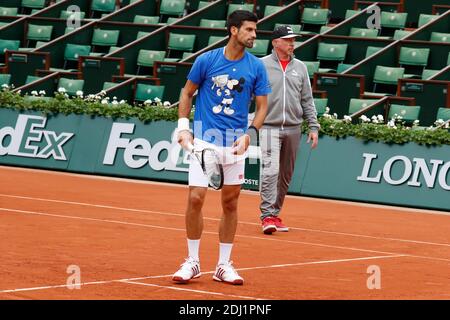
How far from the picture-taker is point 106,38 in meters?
25.6

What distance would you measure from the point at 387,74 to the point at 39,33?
8.76m

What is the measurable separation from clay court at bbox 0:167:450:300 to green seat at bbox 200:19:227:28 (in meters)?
7.12

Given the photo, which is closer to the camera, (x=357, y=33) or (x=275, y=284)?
(x=275, y=284)

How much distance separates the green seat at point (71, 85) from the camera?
2288 cm

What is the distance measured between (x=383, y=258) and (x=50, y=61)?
14596 millimetres

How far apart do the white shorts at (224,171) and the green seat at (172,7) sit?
17.5 m

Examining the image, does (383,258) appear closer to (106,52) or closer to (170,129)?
(170,129)

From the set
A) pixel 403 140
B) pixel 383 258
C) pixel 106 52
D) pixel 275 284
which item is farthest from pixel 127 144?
pixel 275 284

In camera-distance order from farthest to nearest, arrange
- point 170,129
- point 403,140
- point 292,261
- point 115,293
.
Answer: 1. point 170,129
2. point 403,140
3. point 292,261
4. point 115,293

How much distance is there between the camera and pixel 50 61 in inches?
992

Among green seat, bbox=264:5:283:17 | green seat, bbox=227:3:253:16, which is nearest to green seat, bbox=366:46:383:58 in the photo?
green seat, bbox=264:5:283:17

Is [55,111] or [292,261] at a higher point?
[292,261]

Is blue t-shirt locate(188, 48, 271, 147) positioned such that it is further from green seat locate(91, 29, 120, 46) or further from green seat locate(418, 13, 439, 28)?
green seat locate(91, 29, 120, 46)

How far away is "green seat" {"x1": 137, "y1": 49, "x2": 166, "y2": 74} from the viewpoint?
24.1 metres
